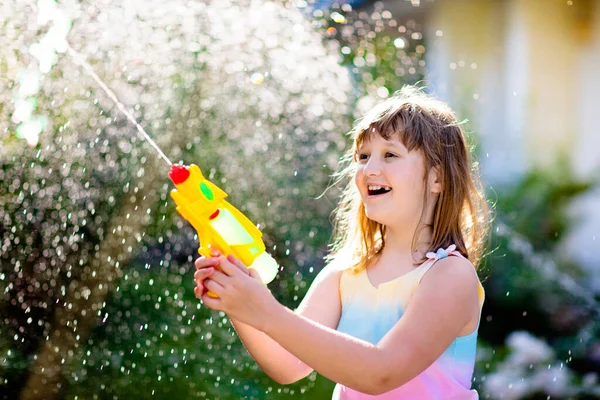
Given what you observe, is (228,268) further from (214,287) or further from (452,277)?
(452,277)

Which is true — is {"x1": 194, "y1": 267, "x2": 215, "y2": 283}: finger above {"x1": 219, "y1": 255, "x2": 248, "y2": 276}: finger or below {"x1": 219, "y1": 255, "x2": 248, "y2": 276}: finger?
below

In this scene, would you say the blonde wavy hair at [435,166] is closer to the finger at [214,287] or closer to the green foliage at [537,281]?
the finger at [214,287]

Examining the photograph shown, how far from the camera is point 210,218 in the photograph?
1255mm

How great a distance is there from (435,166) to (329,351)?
0.48 m

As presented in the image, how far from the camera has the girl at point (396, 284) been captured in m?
1.24

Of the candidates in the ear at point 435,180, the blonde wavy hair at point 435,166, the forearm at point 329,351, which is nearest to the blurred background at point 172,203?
the blonde wavy hair at point 435,166

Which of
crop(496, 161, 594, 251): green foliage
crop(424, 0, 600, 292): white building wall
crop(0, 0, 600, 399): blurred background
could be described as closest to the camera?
crop(0, 0, 600, 399): blurred background

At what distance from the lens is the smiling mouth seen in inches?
59.4

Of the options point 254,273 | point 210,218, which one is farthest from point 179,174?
point 254,273

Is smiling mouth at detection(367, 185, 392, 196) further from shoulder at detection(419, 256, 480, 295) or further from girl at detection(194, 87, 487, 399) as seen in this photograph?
shoulder at detection(419, 256, 480, 295)

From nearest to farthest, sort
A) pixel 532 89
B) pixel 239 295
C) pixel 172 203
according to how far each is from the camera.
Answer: pixel 239 295, pixel 172 203, pixel 532 89

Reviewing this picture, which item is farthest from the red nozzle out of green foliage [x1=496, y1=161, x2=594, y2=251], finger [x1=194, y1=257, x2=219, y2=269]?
green foliage [x1=496, y1=161, x2=594, y2=251]

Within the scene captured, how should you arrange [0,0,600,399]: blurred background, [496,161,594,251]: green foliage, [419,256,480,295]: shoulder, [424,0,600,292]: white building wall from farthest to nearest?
[424,0,600,292]: white building wall, [496,161,594,251]: green foliage, [0,0,600,399]: blurred background, [419,256,480,295]: shoulder

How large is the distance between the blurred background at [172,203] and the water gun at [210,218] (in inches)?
95.5
